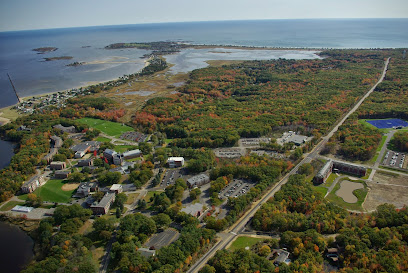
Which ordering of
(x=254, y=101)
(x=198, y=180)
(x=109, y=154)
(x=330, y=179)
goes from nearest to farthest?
(x=198, y=180), (x=330, y=179), (x=109, y=154), (x=254, y=101)

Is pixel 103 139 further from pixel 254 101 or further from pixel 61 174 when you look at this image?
pixel 254 101

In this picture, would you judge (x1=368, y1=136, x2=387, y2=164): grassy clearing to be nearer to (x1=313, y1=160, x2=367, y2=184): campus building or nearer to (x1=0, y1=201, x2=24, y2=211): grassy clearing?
(x1=313, y1=160, x2=367, y2=184): campus building

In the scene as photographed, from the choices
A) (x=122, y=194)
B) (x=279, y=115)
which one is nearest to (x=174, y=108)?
(x=279, y=115)

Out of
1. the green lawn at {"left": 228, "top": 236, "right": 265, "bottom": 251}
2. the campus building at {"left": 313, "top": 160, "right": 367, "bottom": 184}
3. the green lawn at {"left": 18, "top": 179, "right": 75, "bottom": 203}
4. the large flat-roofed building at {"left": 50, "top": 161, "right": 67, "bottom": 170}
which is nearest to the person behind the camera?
the green lawn at {"left": 228, "top": 236, "right": 265, "bottom": 251}

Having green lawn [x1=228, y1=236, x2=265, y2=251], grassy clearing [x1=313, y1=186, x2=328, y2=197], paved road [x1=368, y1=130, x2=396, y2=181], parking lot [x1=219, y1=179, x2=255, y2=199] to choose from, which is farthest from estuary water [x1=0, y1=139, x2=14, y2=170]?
paved road [x1=368, y1=130, x2=396, y2=181]

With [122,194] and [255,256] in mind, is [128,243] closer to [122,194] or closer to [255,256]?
[122,194]

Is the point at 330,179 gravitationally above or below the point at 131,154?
below

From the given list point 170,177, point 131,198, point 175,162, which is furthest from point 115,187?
point 175,162
